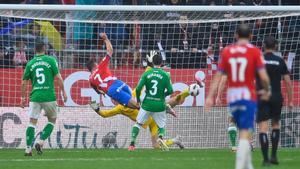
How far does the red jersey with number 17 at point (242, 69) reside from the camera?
1288cm

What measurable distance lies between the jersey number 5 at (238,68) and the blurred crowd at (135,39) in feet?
31.9

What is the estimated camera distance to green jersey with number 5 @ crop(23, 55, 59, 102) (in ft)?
63.4

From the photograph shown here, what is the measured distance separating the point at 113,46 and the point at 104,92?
1524 mm

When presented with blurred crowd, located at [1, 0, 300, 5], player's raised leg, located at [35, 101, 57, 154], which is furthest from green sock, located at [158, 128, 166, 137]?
blurred crowd, located at [1, 0, 300, 5]

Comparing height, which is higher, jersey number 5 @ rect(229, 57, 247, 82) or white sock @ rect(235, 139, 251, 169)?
jersey number 5 @ rect(229, 57, 247, 82)

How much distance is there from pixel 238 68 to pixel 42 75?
289 inches

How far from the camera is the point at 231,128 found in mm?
20484

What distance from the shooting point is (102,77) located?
21.9 metres

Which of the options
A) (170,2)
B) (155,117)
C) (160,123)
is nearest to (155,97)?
(155,117)

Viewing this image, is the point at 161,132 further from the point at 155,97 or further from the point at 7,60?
the point at 7,60

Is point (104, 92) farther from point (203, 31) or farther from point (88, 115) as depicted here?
point (203, 31)

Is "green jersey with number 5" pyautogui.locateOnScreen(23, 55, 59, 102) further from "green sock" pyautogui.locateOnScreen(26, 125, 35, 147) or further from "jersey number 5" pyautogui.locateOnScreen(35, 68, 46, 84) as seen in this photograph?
"green sock" pyautogui.locateOnScreen(26, 125, 35, 147)

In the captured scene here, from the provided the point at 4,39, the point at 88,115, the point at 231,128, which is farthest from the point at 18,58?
the point at 231,128

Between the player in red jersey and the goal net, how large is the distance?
0.69m
